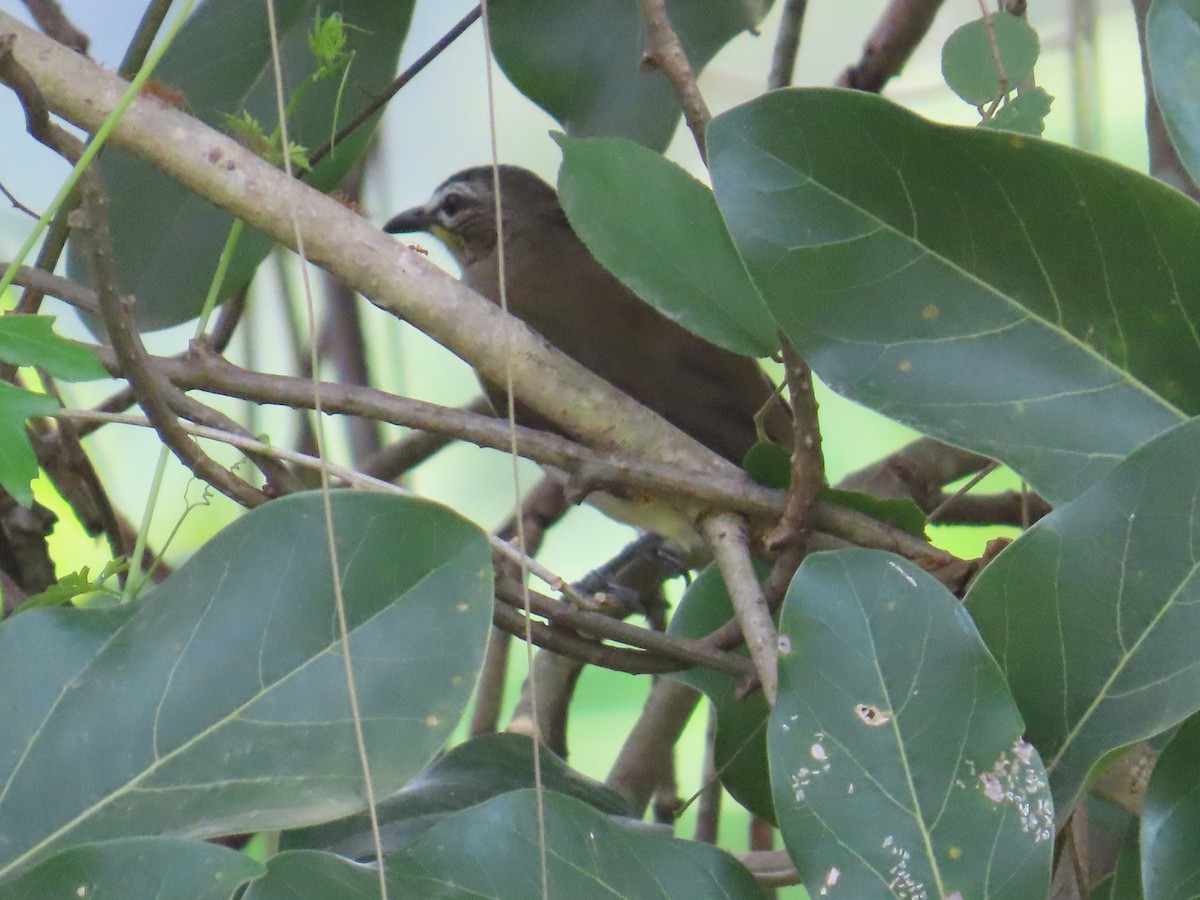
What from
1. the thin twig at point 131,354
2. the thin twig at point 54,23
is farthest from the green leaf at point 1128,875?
the thin twig at point 54,23

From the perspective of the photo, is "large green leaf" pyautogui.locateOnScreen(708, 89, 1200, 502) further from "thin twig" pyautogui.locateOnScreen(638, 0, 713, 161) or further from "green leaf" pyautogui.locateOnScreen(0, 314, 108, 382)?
"green leaf" pyautogui.locateOnScreen(0, 314, 108, 382)

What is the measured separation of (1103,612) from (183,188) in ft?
3.31

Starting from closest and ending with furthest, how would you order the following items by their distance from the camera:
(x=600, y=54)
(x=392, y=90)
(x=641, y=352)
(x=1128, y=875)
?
(x=1128, y=875) → (x=392, y=90) → (x=600, y=54) → (x=641, y=352)

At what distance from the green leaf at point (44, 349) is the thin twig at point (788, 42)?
98cm

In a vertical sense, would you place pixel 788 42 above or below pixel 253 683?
above

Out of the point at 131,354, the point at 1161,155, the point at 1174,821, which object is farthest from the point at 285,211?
the point at 1161,155

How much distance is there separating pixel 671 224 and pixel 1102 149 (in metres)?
1.09

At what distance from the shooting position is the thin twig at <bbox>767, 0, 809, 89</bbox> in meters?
1.56

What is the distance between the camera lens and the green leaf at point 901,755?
2.33 ft

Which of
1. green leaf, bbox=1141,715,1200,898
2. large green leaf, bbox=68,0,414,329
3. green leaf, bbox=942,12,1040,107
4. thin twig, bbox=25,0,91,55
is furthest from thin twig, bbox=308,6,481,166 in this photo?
green leaf, bbox=1141,715,1200,898

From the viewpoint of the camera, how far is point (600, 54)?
145 centimetres

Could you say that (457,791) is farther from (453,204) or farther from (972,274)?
(453,204)

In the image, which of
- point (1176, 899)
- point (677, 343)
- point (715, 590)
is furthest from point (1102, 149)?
point (1176, 899)

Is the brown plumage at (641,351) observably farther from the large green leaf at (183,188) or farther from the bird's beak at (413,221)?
the large green leaf at (183,188)
